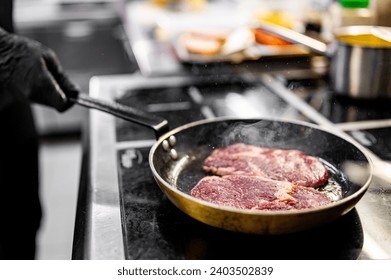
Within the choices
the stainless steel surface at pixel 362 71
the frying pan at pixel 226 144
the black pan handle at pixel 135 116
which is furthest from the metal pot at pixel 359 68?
the black pan handle at pixel 135 116

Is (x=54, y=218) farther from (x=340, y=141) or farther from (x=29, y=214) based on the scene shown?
(x=340, y=141)

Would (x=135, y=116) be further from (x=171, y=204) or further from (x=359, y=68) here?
(x=359, y=68)

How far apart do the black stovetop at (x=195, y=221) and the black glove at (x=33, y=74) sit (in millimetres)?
231

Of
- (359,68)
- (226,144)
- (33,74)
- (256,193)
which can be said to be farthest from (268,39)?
(256,193)

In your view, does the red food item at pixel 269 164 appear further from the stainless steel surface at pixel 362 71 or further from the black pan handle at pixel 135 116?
the stainless steel surface at pixel 362 71

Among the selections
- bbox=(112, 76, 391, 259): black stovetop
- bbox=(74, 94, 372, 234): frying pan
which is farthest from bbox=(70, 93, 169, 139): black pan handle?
bbox=(112, 76, 391, 259): black stovetop

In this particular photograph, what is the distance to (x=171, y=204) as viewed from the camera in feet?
3.78

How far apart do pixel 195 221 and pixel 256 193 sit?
0.15 meters

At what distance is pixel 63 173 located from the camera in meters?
3.36

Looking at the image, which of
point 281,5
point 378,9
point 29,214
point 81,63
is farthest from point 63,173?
point 378,9

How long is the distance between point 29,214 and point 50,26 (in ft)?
6.68

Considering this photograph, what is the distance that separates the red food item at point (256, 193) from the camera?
1.05 meters

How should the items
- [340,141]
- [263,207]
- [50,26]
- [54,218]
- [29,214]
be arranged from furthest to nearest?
[50,26], [54,218], [29,214], [340,141], [263,207]
